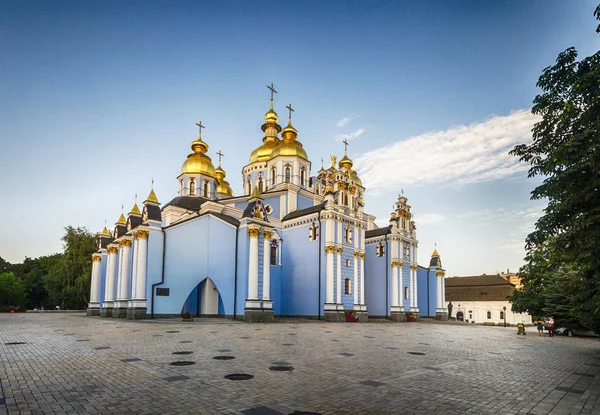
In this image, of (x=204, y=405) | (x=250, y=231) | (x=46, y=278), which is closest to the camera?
(x=204, y=405)

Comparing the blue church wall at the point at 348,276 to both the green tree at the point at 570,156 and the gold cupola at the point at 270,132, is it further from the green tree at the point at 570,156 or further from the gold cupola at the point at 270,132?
the green tree at the point at 570,156

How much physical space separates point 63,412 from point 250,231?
2334cm

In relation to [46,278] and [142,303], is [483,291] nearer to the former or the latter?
[142,303]

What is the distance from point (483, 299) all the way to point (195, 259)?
5015 centimetres

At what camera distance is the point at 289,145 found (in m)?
43.3

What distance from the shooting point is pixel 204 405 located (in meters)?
6.30

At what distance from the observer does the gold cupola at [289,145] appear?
43031 mm

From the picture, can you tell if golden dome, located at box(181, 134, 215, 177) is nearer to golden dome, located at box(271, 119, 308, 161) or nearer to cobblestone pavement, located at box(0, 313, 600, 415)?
golden dome, located at box(271, 119, 308, 161)

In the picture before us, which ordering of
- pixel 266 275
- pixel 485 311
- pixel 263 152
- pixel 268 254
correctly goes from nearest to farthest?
pixel 266 275 → pixel 268 254 → pixel 263 152 → pixel 485 311

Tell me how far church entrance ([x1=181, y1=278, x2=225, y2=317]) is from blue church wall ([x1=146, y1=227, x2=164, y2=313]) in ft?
14.5

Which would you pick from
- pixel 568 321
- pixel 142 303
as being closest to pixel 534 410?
pixel 568 321

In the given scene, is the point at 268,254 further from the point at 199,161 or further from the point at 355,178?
the point at 355,178

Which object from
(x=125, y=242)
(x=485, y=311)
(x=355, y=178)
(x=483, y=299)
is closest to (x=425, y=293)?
(x=355, y=178)

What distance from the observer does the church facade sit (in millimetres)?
30125
